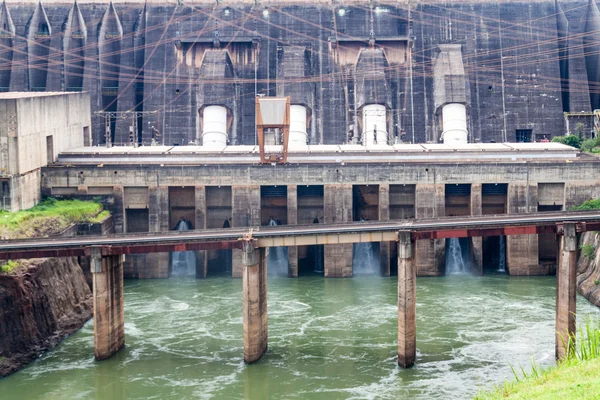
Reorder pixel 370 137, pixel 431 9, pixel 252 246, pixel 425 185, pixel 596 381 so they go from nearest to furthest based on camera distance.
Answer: pixel 596 381 → pixel 252 246 → pixel 425 185 → pixel 370 137 → pixel 431 9

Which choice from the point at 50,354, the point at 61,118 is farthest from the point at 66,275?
the point at 61,118

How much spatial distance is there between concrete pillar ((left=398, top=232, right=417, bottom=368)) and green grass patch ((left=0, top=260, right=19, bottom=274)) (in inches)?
881

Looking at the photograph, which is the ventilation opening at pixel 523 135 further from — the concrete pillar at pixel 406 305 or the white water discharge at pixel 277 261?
the concrete pillar at pixel 406 305

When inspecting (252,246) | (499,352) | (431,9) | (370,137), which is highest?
(431,9)

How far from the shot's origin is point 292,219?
288ft

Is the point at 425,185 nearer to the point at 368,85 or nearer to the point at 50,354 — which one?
the point at 368,85

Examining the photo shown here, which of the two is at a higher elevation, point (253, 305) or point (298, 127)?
point (298, 127)

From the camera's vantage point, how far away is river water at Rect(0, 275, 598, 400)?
58844 mm

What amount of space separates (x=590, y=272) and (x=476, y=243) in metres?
9.96

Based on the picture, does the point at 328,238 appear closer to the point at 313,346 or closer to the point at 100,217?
the point at 313,346

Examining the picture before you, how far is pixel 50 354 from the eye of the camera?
2579 inches

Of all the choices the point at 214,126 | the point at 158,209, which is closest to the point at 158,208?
the point at 158,209

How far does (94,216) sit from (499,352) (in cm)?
3508

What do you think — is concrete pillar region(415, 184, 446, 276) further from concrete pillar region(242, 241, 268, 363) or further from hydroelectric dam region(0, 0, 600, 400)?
concrete pillar region(242, 241, 268, 363)
